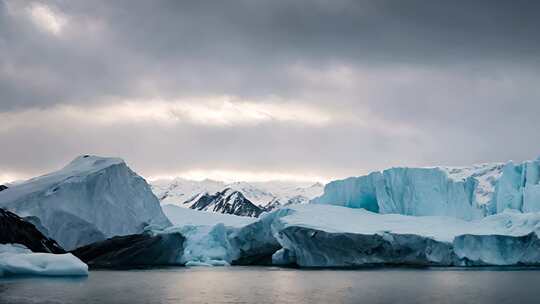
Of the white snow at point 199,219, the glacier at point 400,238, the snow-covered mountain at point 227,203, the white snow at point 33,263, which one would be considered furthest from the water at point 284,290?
the snow-covered mountain at point 227,203

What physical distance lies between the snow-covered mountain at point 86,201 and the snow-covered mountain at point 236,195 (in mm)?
116319

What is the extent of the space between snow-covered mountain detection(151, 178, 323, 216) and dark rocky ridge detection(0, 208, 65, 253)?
129m

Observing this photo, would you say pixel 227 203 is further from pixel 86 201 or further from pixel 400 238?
pixel 400 238

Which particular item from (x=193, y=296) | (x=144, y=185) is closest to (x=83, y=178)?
(x=144, y=185)

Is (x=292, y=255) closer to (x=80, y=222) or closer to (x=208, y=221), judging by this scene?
(x=208, y=221)

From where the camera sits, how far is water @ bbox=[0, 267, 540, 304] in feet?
59.6

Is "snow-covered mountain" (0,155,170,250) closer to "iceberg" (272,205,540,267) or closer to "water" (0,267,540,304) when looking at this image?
"iceberg" (272,205,540,267)

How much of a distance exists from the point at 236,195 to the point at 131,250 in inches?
5154

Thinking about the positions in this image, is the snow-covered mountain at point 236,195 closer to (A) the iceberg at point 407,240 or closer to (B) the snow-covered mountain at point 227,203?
(B) the snow-covered mountain at point 227,203

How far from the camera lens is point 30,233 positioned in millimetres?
29344

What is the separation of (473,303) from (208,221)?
33.3 metres

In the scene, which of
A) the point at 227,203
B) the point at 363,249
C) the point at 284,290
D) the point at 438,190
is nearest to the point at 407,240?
the point at 363,249

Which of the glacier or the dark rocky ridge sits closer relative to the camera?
the dark rocky ridge

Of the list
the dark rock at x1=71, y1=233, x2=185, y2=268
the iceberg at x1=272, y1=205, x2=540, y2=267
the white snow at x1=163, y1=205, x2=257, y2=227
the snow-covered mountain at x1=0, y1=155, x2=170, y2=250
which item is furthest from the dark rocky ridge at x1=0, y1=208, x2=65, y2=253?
the white snow at x1=163, y1=205, x2=257, y2=227
